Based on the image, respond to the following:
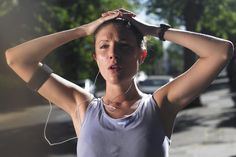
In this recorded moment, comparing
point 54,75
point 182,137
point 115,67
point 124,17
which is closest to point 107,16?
point 124,17

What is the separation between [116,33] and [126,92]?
9.6 inches

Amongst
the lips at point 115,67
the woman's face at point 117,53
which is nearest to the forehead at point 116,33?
the woman's face at point 117,53

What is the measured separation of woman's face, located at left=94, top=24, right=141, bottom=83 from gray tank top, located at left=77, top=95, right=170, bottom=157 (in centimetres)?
15

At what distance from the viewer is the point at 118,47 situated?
2.13m

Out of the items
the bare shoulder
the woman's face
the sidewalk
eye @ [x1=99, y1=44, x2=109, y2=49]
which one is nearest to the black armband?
the woman's face

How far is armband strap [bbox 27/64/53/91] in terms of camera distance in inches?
91.4

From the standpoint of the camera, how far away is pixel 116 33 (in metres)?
2.14

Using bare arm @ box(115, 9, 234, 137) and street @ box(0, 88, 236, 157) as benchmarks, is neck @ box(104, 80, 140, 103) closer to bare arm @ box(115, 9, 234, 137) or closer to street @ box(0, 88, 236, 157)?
bare arm @ box(115, 9, 234, 137)

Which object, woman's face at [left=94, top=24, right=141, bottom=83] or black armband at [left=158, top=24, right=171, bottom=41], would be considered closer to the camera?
woman's face at [left=94, top=24, right=141, bottom=83]

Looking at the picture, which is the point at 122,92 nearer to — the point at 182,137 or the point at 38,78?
the point at 38,78

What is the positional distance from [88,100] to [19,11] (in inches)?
1002

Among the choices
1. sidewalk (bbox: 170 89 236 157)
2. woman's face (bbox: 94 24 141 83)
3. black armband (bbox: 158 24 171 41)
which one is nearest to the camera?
woman's face (bbox: 94 24 141 83)

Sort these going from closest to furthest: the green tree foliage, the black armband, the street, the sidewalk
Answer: the black armband → the sidewalk → the street → the green tree foliage

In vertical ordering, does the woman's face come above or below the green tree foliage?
above
